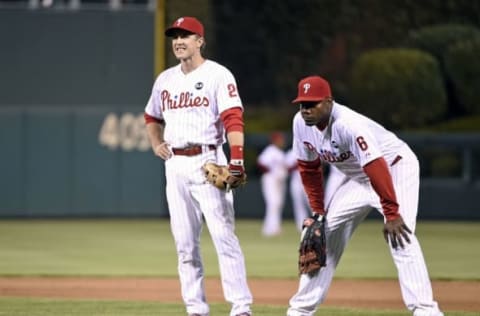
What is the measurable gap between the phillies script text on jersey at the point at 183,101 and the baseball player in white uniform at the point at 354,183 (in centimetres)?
62

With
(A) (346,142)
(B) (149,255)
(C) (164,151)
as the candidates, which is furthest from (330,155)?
(B) (149,255)

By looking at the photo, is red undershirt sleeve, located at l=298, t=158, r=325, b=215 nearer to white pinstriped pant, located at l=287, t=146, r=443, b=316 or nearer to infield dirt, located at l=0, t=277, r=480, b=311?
white pinstriped pant, located at l=287, t=146, r=443, b=316

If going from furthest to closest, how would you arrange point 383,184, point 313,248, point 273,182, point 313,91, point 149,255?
point 273,182 → point 149,255 → point 313,248 → point 313,91 → point 383,184

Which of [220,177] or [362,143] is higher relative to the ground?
[362,143]

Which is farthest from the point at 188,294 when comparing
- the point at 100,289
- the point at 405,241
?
the point at 100,289

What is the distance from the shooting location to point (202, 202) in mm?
7102

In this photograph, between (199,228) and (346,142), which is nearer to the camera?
(346,142)

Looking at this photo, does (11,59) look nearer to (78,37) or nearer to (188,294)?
(78,37)

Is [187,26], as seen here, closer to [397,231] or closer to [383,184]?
[383,184]

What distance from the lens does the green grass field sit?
347 inches

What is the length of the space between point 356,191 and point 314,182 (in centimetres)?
28

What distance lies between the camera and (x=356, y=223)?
7.05m

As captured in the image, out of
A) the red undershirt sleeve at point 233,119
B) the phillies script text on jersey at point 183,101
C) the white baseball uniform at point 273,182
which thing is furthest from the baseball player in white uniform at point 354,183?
the white baseball uniform at point 273,182

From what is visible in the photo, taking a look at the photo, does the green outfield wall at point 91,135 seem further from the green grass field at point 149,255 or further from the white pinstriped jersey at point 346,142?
the white pinstriped jersey at point 346,142
